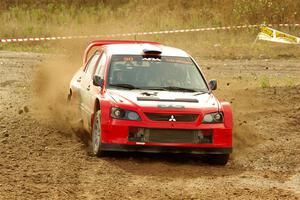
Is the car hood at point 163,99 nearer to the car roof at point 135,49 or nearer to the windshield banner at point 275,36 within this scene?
the car roof at point 135,49

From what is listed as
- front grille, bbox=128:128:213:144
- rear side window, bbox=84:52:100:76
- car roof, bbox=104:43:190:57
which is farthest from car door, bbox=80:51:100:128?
front grille, bbox=128:128:213:144

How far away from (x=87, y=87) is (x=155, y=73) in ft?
3.89

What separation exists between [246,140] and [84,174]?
3934 mm

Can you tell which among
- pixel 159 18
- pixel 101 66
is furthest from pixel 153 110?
pixel 159 18

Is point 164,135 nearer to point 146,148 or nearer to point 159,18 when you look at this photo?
point 146,148

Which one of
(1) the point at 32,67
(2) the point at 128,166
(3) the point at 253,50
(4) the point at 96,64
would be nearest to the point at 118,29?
(3) the point at 253,50

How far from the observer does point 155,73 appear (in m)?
12.7

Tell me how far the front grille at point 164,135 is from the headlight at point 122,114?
17 cm

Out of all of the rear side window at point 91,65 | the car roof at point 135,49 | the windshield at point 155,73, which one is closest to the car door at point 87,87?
the rear side window at point 91,65

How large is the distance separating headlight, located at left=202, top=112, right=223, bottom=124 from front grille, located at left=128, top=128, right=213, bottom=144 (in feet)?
0.62

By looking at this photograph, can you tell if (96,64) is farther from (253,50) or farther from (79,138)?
(253,50)

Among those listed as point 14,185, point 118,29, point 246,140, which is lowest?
point 118,29

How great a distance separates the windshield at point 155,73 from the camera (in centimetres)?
1248

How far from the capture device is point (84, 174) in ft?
33.9
